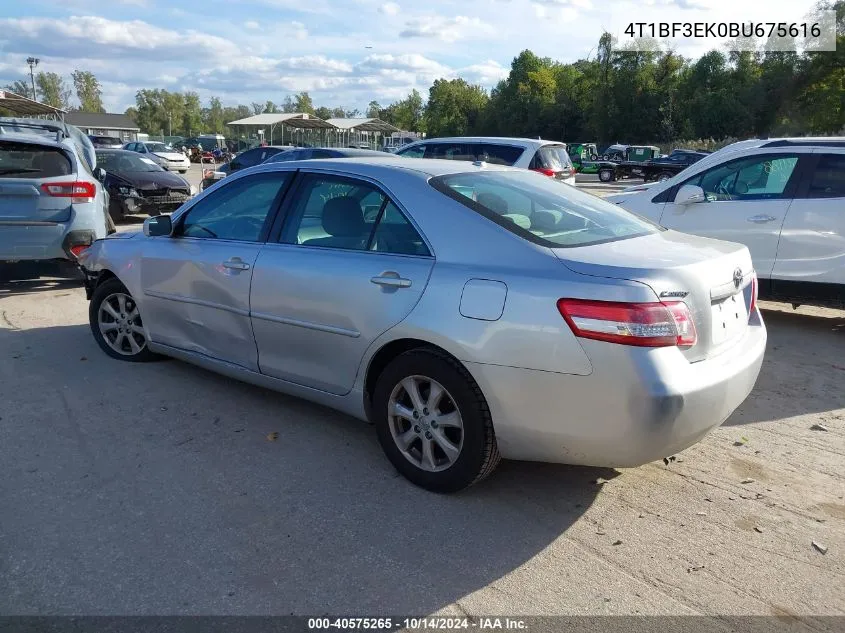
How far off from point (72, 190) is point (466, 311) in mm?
5989

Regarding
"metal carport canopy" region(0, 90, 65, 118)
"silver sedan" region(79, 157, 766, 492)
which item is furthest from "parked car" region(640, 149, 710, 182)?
"silver sedan" region(79, 157, 766, 492)

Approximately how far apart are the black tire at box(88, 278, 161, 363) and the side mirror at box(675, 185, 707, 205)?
5.05 m

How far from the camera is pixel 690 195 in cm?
699

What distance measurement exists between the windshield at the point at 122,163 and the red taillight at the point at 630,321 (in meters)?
13.5

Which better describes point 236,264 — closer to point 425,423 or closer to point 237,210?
point 237,210

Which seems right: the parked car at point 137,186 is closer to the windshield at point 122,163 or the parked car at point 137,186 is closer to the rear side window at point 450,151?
the windshield at point 122,163

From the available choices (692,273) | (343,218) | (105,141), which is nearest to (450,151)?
(343,218)

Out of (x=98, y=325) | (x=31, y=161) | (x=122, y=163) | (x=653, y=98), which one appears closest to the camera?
(x=98, y=325)

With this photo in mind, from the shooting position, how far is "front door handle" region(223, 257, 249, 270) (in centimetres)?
434

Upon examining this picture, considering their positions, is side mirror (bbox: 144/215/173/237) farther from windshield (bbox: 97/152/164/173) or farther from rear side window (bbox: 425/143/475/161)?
windshield (bbox: 97/152/164/173)

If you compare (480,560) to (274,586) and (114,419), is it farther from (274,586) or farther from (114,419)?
(114,419)

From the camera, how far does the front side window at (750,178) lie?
684 centimetres

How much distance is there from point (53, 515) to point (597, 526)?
2.48 metres

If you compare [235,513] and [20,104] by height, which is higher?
[20,104]
